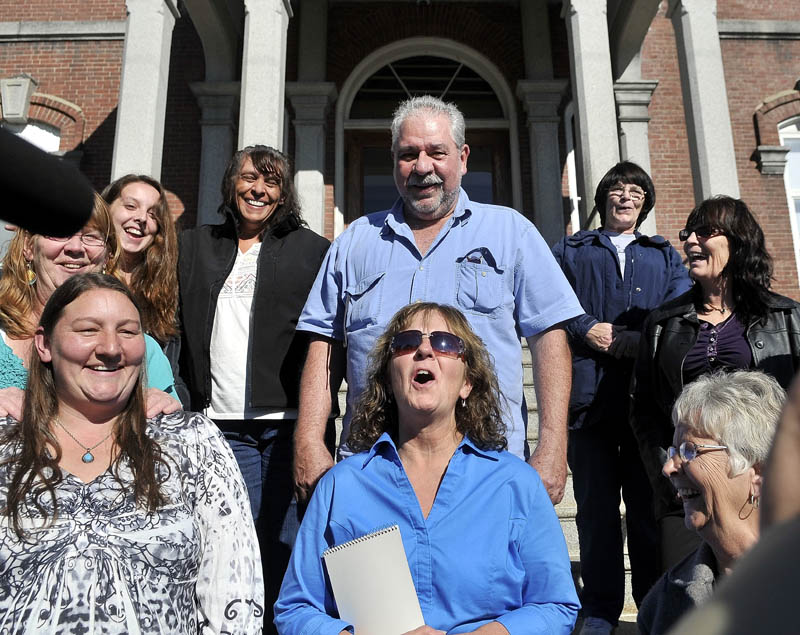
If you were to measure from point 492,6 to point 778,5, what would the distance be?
13.7 feet

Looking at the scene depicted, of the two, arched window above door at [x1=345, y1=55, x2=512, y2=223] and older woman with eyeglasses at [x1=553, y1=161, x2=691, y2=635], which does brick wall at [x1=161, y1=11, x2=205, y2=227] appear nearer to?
arched window above door at [x1=345, y1=55, x2=512, y2=223]

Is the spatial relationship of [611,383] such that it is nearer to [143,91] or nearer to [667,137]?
[143,91]

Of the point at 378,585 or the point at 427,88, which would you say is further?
the point at 427,88

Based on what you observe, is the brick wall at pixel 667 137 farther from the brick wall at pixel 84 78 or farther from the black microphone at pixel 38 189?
the black microphone at pixel 38 189

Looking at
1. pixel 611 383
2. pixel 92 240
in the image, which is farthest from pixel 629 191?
pixel 92 240

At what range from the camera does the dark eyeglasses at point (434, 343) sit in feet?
8.02

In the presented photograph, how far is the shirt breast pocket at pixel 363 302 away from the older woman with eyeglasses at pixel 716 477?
3.56 ft

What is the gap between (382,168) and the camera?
38.0ft

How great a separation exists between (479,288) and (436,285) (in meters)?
0.15

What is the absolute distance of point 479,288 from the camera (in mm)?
2797

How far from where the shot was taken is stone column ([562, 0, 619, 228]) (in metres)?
6.94

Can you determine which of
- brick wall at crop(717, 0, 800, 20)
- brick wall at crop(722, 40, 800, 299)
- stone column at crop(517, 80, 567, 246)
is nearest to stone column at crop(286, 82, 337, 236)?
stone column at crop(517, 80, 567, 246)

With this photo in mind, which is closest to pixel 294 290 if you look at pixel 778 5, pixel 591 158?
pixel 591 158

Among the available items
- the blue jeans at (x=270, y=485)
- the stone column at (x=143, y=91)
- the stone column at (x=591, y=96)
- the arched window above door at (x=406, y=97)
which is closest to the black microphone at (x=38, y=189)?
the blue jeans at (x=270, y=485)
